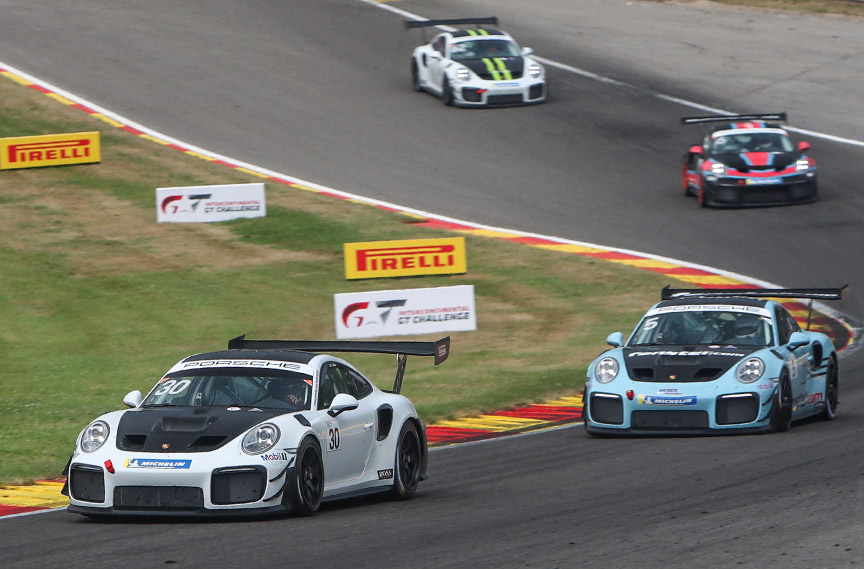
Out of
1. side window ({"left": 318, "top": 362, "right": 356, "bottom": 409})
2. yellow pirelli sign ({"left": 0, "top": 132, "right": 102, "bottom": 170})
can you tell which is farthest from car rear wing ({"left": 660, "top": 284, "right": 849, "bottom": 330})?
yellow pirelli sign ({"left": 0, "top": 132, "right": 102, "bottom": 170})

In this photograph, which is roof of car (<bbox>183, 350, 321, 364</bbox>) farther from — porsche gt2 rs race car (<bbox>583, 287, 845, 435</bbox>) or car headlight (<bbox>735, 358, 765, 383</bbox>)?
car headlight (<bbox>735, 358, 765, 383</bbox>)

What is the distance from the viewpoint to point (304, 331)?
20.8 m

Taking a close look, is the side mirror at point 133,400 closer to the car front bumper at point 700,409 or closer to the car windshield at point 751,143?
the car front bumper at point 700,409

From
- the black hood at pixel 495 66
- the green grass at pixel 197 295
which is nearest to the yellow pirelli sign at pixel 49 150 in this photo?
the green grass at pixel 197 295

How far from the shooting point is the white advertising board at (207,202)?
85.6 feet

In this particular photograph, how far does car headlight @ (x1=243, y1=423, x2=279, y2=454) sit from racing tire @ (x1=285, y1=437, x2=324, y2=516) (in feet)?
0.62

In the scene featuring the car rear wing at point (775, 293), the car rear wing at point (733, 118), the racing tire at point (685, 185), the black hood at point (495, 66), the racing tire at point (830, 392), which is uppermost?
the black hood at point (495, 66)

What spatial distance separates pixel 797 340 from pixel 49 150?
19257mm

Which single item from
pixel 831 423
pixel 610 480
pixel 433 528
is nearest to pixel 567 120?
pixel 831 423

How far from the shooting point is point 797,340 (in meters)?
14.1

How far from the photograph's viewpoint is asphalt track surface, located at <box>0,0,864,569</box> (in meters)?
8.52

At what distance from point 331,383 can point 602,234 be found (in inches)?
604

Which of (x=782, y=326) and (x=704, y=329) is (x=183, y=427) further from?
(x=782, y=326)

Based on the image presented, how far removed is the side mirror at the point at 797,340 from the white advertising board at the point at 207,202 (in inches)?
541
